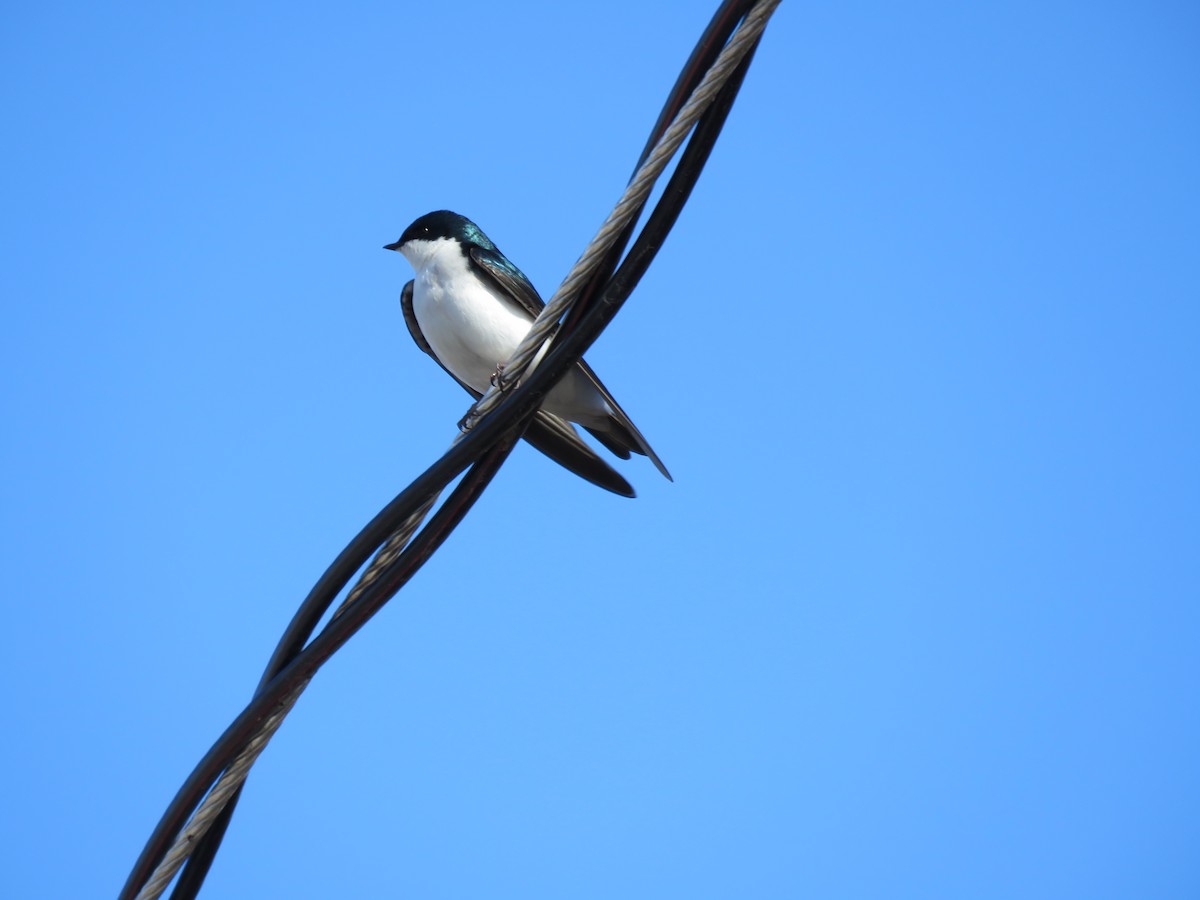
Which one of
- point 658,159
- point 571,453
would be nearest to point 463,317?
point 571,453

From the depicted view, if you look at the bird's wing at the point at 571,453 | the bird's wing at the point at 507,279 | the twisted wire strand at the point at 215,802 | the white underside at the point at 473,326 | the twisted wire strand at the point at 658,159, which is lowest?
the twisted wire strand at the point at 215,802

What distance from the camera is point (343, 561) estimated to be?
2.04 meters

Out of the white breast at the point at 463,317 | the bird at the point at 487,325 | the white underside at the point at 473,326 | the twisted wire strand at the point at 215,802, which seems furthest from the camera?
the white breast at the point at 463,317

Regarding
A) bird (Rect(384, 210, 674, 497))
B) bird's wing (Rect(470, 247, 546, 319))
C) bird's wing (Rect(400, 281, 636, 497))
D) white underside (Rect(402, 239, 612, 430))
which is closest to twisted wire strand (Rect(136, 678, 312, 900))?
bird's wing (Rect(400, 281, 636, 497))

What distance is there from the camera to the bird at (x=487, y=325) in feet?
14.9

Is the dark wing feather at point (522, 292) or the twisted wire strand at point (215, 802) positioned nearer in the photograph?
the twisted wire strand at point (215, 802)

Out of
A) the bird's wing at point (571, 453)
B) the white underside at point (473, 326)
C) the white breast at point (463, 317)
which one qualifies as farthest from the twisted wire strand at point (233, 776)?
the white breast at point (463, 317)

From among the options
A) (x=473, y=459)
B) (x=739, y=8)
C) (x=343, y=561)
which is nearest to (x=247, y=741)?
(x=343, y=561)

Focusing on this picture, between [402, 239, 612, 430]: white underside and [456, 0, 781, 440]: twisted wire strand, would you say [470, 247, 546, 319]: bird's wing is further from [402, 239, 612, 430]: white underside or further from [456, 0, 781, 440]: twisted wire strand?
[456, 0, 781, 440]: twisted wire strand

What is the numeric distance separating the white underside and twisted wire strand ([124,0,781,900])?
2.45 metres

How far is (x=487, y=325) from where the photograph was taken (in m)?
4.77

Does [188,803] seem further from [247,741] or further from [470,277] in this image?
[470,277]

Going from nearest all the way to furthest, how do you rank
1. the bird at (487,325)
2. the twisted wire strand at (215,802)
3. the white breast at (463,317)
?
1. the twisted wire strand at (215,802)
2. the bird at (487,325)
3. the white breast at (463,317)

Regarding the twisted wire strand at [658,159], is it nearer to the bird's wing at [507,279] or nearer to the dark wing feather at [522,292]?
the dark wing feather at [522,292]
